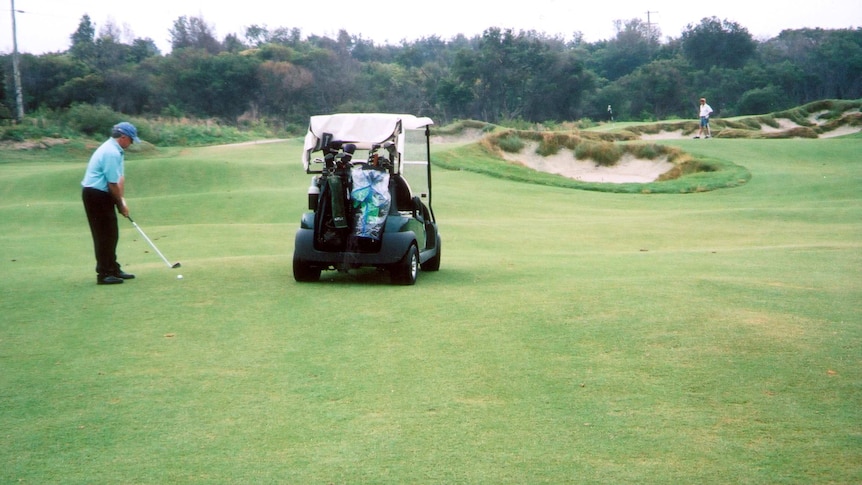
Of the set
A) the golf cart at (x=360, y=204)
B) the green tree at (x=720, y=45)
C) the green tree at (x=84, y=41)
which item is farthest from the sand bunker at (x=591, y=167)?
the green tree at (x=720, y=45)

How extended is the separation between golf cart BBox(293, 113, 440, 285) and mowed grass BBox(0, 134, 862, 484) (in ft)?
1.17

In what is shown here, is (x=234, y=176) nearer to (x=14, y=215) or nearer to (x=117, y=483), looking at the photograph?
(x=14, y=215)

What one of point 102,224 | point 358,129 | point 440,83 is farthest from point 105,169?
point 440,83

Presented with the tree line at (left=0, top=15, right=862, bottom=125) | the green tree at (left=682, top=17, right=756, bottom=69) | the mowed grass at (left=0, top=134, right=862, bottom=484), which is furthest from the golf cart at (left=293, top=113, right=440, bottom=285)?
the green tree at (left=682, top=17, right=756, bottom=69)

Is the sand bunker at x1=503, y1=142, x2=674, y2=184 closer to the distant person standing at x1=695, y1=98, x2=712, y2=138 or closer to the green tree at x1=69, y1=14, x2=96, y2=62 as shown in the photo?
the distant person standing at x1=695, y1=98, x2=712, y2=138

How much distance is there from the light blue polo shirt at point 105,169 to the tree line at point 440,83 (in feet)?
183

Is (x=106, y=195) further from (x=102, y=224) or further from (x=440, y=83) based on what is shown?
(x=440, y=83)

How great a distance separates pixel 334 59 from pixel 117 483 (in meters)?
76.6

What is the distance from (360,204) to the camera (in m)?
9.99

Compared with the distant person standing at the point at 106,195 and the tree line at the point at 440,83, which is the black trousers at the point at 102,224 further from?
the tree line at the point at 440,83

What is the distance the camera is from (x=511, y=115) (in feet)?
254

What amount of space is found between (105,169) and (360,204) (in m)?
2.92

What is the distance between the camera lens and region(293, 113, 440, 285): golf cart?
32.6 ft

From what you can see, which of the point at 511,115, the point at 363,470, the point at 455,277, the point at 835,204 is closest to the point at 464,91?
the point at 511,115
